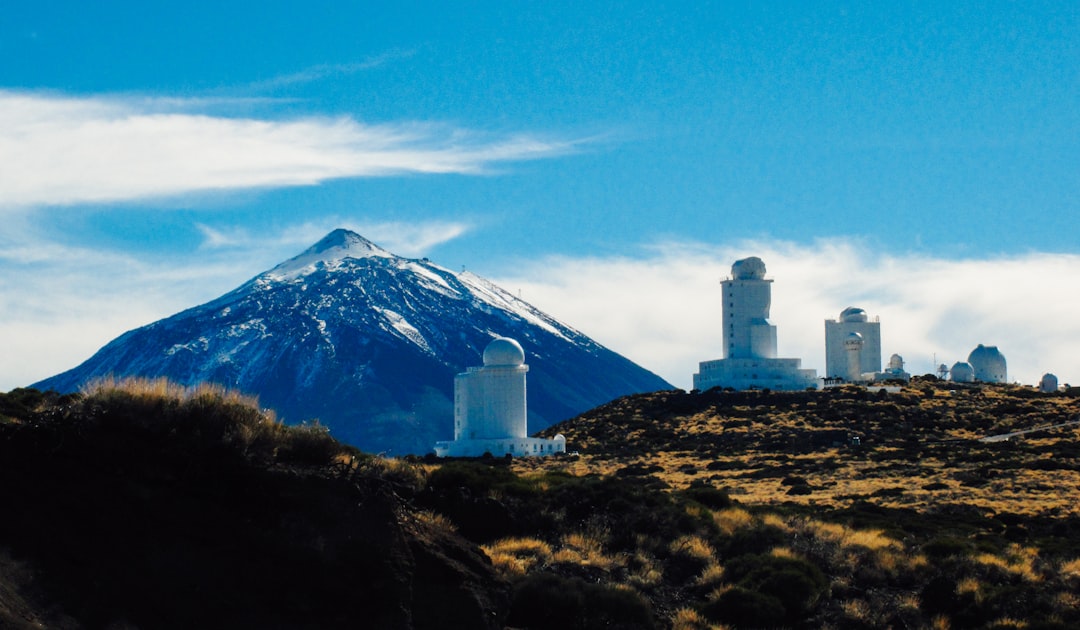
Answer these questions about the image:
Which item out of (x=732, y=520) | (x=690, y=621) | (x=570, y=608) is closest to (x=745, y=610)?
(x=690, y=621)

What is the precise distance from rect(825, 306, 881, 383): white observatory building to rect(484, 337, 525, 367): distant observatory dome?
3041cm

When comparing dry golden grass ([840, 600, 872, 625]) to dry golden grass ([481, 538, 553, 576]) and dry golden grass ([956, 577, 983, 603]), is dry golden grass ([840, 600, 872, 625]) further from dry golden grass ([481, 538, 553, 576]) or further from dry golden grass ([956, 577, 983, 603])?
dry golden grass ([481, 538, 553, 576])

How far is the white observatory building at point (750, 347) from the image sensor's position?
86.1 meters

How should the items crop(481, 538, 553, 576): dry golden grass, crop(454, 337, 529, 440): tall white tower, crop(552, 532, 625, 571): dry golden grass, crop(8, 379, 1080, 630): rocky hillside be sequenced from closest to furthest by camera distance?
crop(8, 379, 1080, 630): rocky hillside
crop(481, 538, 553, 576): dry golden grass
crop(552, 532, 625, 571): dry golden grass
crop(454, 337, 529, 440): tall white tower

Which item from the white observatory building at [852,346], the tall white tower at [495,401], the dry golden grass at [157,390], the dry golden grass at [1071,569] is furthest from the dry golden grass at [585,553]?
the white observatory building at [852,346]

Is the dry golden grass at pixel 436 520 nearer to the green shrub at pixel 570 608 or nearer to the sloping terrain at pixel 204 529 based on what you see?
the sloping terrain at pixel 204 529

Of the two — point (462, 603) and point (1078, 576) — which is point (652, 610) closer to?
point (462, 603)

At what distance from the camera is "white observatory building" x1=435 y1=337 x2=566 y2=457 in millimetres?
74562

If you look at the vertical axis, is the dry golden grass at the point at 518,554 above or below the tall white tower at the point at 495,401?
below

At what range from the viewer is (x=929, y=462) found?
50875mm

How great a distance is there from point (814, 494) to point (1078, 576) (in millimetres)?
20154

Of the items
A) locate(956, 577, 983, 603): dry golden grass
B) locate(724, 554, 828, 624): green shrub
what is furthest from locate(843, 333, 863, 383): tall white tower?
locate(724, 554, 828, 624): green shrub

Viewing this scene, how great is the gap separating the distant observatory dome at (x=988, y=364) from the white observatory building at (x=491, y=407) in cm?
4405

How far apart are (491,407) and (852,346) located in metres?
34.6
